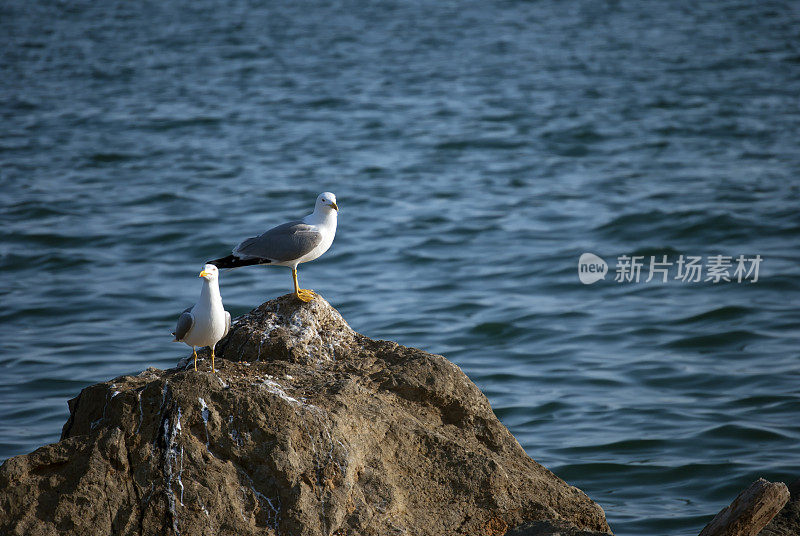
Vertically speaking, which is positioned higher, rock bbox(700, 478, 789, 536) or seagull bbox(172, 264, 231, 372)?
seagull bbox(172, 264, 231, 372)

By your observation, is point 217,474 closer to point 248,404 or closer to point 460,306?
point 248,404

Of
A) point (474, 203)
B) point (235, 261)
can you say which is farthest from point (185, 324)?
point (474, 203)

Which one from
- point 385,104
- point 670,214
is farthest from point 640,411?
point 385,104

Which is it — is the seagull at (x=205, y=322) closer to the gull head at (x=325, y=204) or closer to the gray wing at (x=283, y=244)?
the gray wing at (x=283, y=244)

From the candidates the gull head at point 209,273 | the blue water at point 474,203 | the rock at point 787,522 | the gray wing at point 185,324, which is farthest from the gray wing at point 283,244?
the blue water at point 474,203

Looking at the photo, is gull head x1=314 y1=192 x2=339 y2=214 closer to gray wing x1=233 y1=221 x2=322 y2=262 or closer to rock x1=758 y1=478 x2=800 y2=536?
gray wing x1=233 y1=221 x2=322 y2=262

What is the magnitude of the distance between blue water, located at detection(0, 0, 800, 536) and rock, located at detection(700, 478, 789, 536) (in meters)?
2.30

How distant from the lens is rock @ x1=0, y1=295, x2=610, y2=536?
402 cm

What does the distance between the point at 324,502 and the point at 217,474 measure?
1.49ft

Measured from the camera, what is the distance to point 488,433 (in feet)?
16.4

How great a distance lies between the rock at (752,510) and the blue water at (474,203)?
7.55ft

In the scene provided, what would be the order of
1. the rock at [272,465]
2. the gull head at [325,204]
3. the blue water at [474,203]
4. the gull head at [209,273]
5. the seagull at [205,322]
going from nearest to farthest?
the rock at [272,465] < the seagull at [205,322] < the gull head at [209,273] < the gull head at [325,204] < the blue water at [474,203]

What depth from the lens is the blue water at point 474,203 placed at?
8.94 meters

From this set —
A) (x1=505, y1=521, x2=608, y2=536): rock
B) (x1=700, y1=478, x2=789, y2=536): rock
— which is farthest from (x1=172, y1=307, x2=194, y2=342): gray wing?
(x1=700, y1=478, x2=789, y2=536): rock
